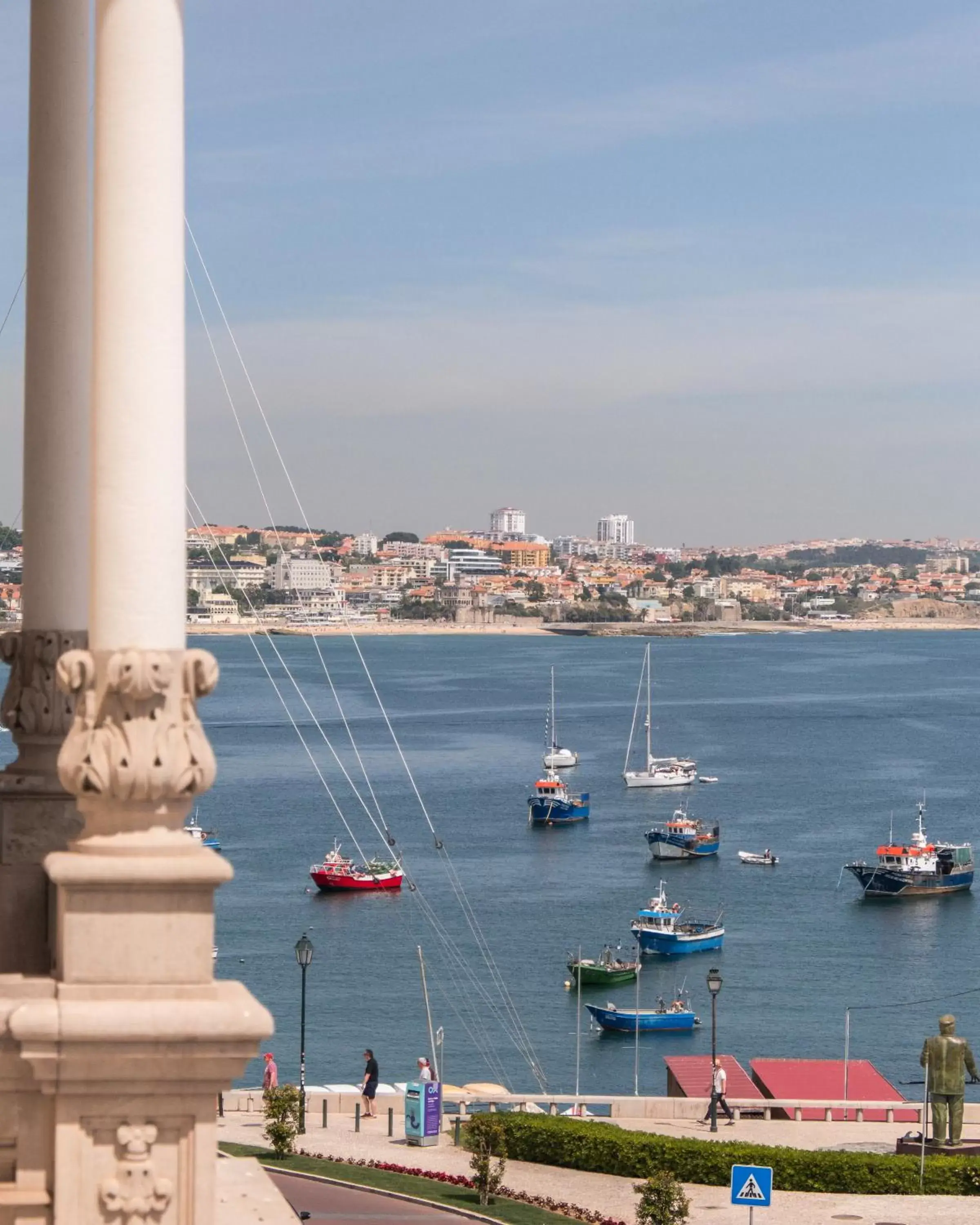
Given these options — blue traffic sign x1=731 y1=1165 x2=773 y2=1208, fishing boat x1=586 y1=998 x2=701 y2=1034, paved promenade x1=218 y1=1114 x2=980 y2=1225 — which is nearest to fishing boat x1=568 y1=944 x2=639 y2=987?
fishing boat x1=586 y1=998 x2=701 y2=1034

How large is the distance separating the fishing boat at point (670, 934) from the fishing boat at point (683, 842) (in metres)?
11.7

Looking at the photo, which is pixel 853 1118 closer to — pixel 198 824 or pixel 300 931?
pixel 300 931

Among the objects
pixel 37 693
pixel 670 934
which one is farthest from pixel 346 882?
pixel 37 693

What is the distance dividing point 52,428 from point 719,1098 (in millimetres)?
14799

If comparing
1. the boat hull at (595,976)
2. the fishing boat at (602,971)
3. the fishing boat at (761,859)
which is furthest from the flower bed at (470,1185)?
the fishing boat at (761,859)

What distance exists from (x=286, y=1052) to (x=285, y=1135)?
20.5 metres

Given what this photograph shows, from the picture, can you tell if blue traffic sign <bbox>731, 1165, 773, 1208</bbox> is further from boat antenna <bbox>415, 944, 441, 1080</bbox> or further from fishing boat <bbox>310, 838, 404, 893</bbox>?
fishing boat <bbox>310, 838, 404, 893</bbox>

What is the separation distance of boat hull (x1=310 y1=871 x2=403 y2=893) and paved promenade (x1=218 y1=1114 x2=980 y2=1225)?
3554 cm

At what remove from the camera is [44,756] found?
232 inches

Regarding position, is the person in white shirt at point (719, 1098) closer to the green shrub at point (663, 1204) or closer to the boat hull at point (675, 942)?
the green shrub at point (663, 1204)

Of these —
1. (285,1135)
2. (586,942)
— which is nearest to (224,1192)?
(285,1135)

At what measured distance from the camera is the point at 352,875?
54.1 meters

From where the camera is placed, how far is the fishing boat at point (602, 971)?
42.6 metres

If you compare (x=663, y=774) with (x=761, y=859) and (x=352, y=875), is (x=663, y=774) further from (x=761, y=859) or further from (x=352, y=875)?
(x=352, y=875)
